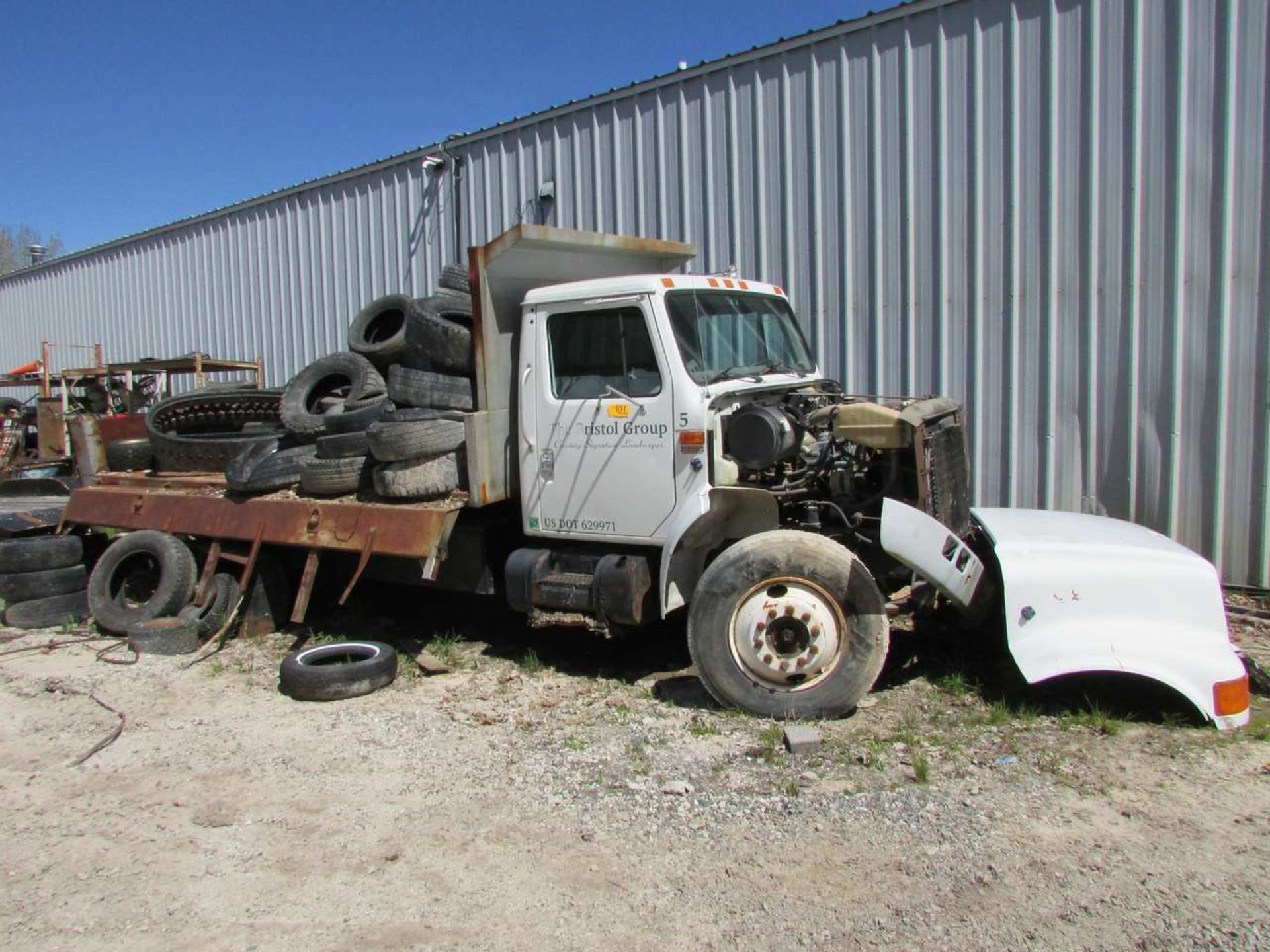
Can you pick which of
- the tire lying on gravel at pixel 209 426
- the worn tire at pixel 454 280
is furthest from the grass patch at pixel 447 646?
the worn tire at pixel 454 280

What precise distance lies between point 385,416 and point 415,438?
41 cm

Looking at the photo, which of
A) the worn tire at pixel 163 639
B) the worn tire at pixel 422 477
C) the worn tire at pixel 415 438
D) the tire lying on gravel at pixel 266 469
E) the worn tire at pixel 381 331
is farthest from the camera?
the worn tire at pixel 381 331

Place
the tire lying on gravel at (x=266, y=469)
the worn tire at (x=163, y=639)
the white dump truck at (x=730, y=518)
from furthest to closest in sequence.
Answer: the tire lying on gravel at (x=266, y=469)
the worn tire at (x=163, y=639)
the white dump truck at (x=730, y=518)

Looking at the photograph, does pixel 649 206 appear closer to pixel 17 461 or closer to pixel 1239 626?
pixel 1239 626

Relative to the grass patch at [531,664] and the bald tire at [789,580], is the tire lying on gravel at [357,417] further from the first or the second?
the bald tire at [789,580]

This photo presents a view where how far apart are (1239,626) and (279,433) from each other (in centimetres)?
709

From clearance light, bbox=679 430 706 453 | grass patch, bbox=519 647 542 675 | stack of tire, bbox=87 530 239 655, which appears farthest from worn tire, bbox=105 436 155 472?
clearance light, bbox=679 430 706 453

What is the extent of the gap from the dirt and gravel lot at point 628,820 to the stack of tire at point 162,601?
0.88 m

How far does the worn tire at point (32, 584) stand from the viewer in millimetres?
Result: 7430

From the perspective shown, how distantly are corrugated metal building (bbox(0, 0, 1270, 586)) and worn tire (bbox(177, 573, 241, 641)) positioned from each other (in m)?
5.19

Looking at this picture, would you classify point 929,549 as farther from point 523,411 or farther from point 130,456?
point 130,456

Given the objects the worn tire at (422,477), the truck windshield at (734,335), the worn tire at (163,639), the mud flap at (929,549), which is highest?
the truck windshield at (734,335)

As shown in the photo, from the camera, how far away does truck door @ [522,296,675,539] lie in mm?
5445

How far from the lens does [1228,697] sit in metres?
→ 4.36
